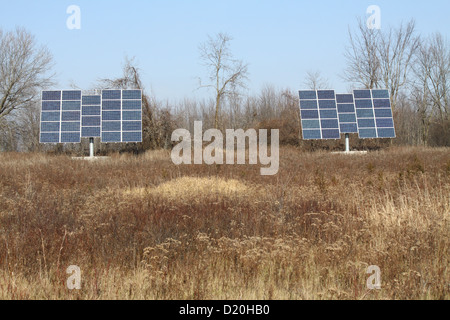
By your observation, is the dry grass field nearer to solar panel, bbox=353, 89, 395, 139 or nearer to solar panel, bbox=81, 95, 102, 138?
solar panel, bbox=81, 95, 102, 138

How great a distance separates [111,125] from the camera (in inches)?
808

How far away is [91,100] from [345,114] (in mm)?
13166

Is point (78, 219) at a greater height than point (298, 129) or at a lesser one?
lesser

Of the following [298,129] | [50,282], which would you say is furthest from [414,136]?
[50,282]

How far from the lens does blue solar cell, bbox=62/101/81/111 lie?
69.2 feet

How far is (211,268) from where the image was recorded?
15.7 feet

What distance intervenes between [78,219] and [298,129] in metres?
20.2

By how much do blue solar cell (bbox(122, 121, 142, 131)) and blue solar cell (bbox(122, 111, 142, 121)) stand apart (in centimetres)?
27

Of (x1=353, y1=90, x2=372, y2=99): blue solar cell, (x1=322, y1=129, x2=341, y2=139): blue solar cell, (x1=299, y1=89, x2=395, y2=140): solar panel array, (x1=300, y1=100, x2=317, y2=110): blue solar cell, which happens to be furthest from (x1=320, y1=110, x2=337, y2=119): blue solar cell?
(x1=353, y1=90, x2=372, y2=99): blue solar cell

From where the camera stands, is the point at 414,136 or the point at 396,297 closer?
the point at 396,297

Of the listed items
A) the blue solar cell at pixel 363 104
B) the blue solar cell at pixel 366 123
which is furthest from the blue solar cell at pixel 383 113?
the blue solar cell at pixel 366 123
